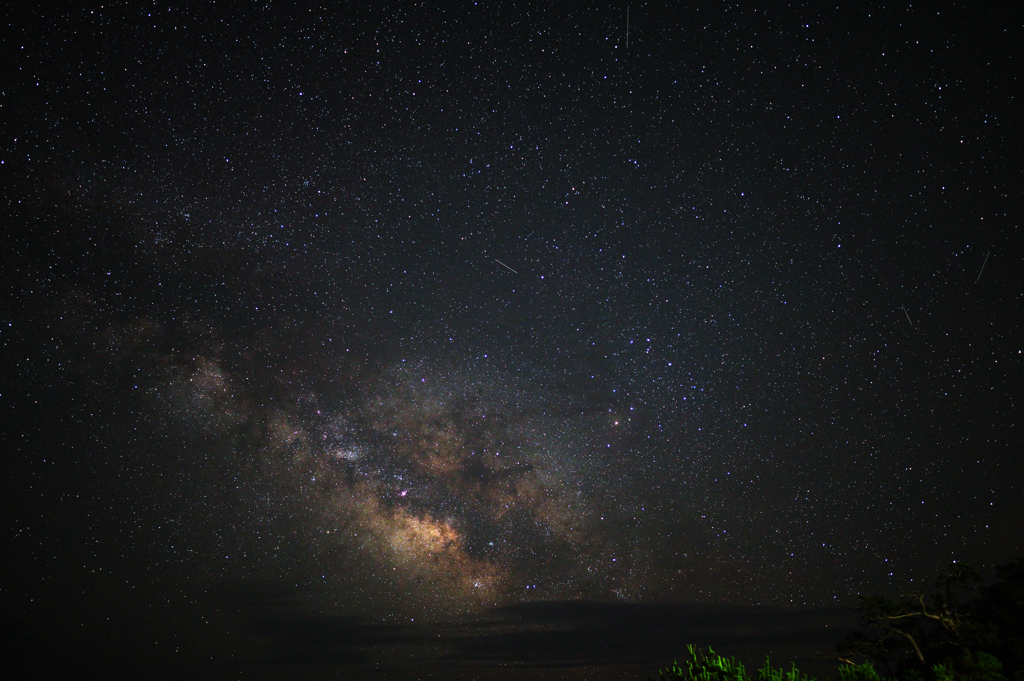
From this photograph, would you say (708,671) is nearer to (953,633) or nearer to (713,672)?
(713,672)

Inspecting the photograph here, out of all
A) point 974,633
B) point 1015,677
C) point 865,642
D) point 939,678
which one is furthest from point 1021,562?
point 939,678

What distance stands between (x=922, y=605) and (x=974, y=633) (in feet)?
3.70

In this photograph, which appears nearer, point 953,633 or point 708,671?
point 708,671

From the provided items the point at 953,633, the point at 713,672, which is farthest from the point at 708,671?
the point at 953,633

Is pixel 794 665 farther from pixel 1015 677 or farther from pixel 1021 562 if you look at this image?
pixel 1021 562

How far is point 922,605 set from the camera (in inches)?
523

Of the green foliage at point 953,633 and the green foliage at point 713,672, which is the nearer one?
the green foliage at point 713,672

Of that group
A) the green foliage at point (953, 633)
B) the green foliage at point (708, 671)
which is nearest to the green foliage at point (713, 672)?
the green foliage at point (708, 671)

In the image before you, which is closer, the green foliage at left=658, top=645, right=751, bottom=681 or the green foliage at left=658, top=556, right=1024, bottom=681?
the green foliage at left=658, top=645, right=751, bottom=681

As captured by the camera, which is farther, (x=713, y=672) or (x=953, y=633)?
(x=953, y=633)

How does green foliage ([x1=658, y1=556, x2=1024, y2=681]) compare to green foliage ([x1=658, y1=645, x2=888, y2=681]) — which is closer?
green foliage ([x1=658, y1=645, x2=888, y2=681])

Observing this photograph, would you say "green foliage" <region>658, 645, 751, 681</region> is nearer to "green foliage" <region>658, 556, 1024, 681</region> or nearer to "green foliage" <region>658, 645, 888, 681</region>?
"green foliage" <region>658, 645, 888, 681</region>

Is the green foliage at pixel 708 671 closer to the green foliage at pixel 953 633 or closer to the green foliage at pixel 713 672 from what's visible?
the green foliage at pixel 713 672

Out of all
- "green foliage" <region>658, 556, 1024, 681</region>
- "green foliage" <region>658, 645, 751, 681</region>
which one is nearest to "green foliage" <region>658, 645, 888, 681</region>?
"green foliage" <region>658, 645, 751, 681</region>
